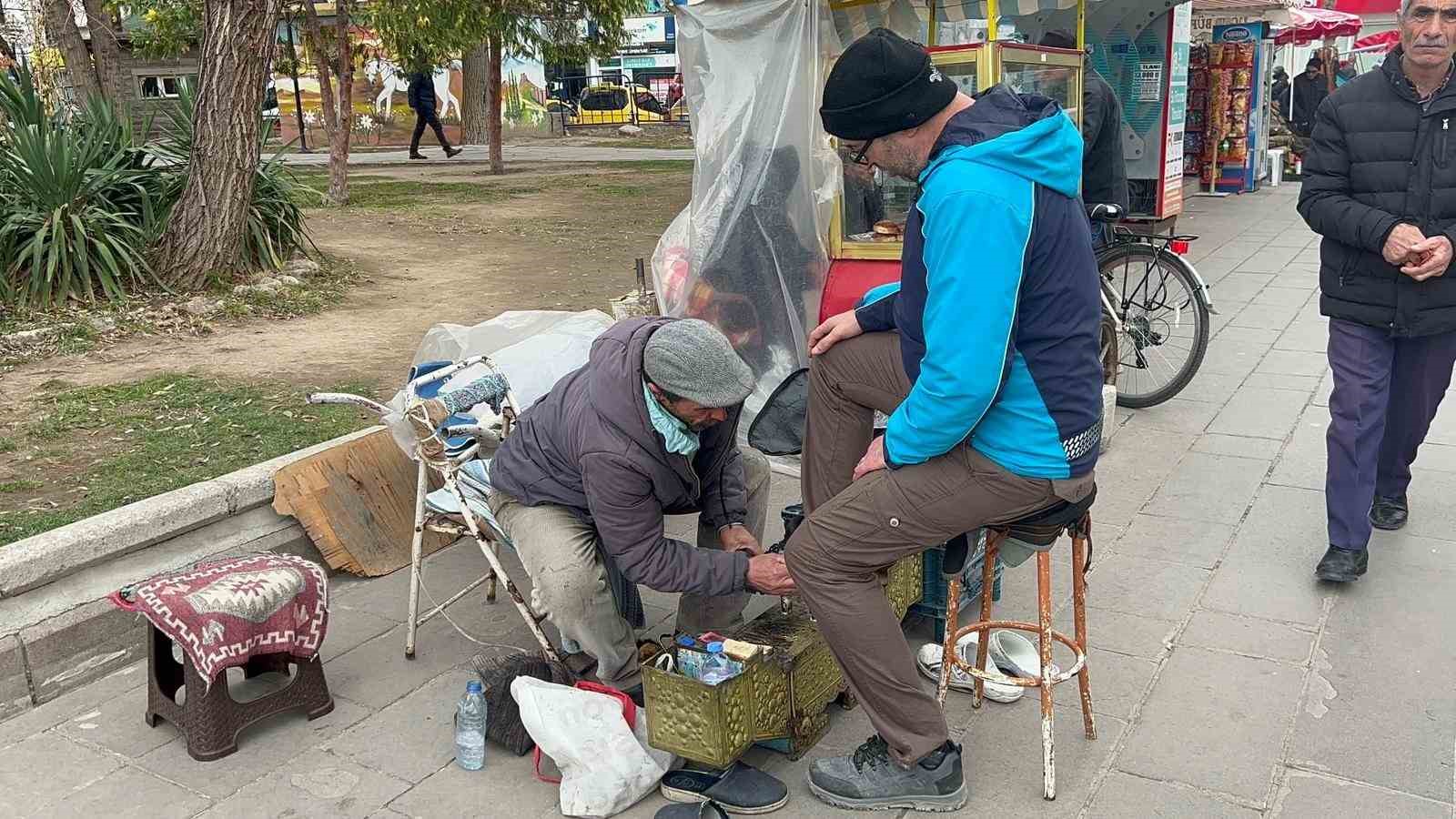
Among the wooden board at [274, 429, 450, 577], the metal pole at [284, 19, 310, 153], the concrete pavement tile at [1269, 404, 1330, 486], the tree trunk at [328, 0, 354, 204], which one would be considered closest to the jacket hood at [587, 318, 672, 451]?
the wooden board at [274, 429, 450, 577]

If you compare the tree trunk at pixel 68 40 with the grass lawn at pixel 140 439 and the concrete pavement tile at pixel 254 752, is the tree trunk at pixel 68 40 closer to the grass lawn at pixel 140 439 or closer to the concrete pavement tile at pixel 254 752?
the grass lawn at pixel 140 439

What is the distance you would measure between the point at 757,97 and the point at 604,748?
327 centimetres

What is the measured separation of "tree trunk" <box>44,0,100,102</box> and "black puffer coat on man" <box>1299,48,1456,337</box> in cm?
1070

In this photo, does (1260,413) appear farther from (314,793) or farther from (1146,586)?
(314,793)

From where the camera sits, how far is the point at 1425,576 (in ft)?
12.5

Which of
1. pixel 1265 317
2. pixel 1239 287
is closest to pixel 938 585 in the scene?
pixel 1265 317

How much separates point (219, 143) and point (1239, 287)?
712cm

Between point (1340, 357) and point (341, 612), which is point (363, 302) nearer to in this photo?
point (341, 612)

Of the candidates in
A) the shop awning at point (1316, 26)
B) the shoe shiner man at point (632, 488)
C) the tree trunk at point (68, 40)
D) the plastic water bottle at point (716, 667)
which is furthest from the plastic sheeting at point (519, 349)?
the shop awning at point (1316, 26)

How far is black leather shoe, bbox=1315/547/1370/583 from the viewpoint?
374 centimetres

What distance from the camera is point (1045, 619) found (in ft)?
9.11

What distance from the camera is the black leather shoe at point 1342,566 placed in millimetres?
3744

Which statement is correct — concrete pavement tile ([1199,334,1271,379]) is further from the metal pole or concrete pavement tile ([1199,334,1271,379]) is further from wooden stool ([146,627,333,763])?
the metal pole

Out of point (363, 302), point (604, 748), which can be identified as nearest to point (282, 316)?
point (363, 302)
